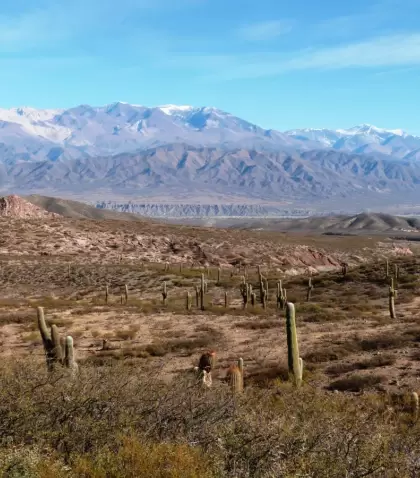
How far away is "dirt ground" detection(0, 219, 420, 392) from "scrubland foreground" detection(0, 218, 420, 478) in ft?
0.40

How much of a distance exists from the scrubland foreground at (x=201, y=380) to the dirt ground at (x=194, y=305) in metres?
0.12

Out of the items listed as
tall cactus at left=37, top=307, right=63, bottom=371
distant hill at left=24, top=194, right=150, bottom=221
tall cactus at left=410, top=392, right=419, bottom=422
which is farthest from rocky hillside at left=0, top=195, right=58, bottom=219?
tall cactus at left=410, top=392, right=419, bottom=422

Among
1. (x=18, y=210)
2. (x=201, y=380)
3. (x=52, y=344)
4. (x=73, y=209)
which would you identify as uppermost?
(x=18, y=210)

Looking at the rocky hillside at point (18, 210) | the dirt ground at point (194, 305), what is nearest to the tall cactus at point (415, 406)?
the dirt ground at point (194, 305)

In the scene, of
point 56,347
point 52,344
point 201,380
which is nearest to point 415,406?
point 201,380

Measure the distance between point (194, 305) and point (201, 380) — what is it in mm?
26049

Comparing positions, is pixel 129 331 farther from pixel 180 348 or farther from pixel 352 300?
pixel 352 300

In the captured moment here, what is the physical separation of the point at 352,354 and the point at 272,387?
5.53 m

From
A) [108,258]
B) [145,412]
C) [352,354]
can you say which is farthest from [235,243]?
[145,412]

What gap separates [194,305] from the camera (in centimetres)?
3800

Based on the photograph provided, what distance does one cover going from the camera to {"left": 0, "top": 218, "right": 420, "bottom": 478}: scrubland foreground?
7789mm

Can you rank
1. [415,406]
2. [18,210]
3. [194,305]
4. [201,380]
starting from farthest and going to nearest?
[18,210] → [194,305] → [415,406] → [201,380]

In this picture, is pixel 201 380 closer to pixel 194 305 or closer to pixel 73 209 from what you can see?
pixel 194 305

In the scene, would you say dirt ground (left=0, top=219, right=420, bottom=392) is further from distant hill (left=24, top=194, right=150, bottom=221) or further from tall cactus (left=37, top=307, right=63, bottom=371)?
distant hill (left=24, top=194, right=150, bottom=221)
